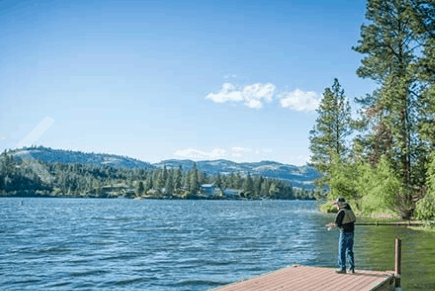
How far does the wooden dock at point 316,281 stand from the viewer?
1492 centimetres

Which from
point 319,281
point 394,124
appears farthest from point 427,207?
point 319,281

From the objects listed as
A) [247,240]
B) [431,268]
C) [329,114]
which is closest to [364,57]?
[329,114]

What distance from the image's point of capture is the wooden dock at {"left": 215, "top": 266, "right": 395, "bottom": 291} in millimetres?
14922

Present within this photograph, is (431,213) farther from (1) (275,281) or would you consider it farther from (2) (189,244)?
(1) (275,281)

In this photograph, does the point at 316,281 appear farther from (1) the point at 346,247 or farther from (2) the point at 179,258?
(2) the point at 179,258

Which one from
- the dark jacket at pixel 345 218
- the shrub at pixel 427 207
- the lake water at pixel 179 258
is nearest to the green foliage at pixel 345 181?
the lake water at pixel 179 258

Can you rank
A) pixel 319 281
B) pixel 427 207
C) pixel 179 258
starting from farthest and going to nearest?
pixel 427 207
pixel 179 258
pixel 319 281

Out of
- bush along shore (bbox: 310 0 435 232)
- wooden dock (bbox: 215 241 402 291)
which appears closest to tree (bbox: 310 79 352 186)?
bush along shore (bbox: 310 0 435 232)

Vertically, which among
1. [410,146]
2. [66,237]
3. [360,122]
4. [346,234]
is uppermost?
[360,122]

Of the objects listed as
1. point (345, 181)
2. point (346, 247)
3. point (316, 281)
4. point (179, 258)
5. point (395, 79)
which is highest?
point (395, 79)

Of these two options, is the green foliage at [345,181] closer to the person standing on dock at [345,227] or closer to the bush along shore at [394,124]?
the bush along shore at [394,124]

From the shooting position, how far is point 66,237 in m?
45.4

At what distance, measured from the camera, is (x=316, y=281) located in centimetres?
1617

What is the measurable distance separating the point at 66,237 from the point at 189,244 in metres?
13.6
